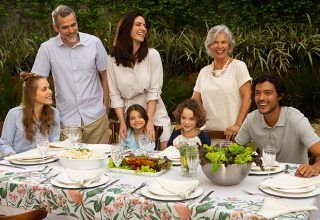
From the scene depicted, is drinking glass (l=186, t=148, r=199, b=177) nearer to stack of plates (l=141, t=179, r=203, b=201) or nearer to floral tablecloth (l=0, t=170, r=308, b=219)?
stack of plates (l=141, t=179, r=203, b=201)

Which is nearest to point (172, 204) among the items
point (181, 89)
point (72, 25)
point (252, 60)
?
point (72, 25)

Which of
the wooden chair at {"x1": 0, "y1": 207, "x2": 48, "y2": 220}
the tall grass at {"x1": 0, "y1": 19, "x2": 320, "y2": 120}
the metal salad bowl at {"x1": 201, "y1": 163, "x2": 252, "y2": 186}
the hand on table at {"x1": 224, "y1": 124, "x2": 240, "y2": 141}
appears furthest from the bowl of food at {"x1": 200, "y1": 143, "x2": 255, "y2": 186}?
the tall grass at {"x1": 0, "y1": 19, "x2": 320, "y2": 120}

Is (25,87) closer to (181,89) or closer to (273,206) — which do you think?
(273,206)

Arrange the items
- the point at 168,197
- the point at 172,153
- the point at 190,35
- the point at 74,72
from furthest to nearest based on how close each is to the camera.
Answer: the point at 190,35 → the point at 74,72 → the point at 172,153 → the point at 168,197

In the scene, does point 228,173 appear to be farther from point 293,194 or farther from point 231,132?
point 231,132

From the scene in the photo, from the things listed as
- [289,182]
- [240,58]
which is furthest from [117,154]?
[240,58]

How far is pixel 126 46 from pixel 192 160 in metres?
1.43

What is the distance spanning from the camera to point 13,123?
11.3 ft

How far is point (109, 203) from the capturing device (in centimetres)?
227

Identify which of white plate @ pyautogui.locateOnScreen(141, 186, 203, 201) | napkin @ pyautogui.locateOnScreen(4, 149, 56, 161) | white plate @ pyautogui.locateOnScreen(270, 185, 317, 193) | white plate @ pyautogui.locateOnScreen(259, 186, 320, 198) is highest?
napkin @ pyautogui.locateOnScreen(4, 149, 56, 161)

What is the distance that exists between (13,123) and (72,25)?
821mm

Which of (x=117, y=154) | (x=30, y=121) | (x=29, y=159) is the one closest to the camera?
(x=117, y=154)

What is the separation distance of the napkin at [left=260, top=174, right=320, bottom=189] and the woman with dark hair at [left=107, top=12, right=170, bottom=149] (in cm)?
137

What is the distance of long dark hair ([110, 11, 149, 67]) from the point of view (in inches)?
144
